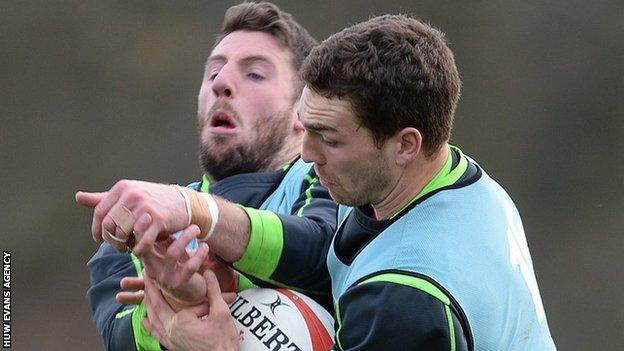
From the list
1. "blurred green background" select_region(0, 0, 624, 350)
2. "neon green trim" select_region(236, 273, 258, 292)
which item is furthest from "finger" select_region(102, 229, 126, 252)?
"blurred green background" select_region(0, 0, 624, 350)

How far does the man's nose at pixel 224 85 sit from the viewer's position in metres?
2.91

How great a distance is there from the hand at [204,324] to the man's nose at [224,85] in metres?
0.61

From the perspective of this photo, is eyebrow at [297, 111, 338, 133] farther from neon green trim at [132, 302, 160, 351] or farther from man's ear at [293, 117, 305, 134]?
man's ear at [293, 117, 305, 134]

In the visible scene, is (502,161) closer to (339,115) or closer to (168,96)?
(168,96)

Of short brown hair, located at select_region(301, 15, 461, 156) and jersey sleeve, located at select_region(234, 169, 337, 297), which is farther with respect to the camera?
jersey sleeve, located at select_region(234, 169, 337, 297)

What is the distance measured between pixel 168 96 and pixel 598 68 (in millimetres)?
2249

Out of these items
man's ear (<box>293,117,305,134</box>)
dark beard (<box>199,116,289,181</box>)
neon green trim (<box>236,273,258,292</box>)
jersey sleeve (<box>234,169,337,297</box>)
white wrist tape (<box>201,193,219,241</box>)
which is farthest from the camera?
man's ear (<box>293,117,305,134</box>)

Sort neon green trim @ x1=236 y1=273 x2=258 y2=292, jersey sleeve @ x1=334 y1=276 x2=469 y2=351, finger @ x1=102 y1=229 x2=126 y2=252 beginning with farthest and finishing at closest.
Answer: neon green trim @ x1=236 y1=273 x2=258 y2=292 → finger @ x1=102 y1=229 x2=126 y2=252 → jersey sleeve @ x1=334 y1=276 x2=469 y2=351

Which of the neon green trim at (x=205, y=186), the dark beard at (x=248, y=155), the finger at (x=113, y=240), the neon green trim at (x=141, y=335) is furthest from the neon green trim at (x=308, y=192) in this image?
the finger at (x=113, y=240)

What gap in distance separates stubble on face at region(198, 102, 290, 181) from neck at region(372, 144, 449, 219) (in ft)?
2.06

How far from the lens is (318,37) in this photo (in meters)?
6.43

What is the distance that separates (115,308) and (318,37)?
384 cm

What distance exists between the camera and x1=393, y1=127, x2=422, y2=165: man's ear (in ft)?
7.48

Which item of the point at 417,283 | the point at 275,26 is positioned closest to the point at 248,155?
the point at 275,26
